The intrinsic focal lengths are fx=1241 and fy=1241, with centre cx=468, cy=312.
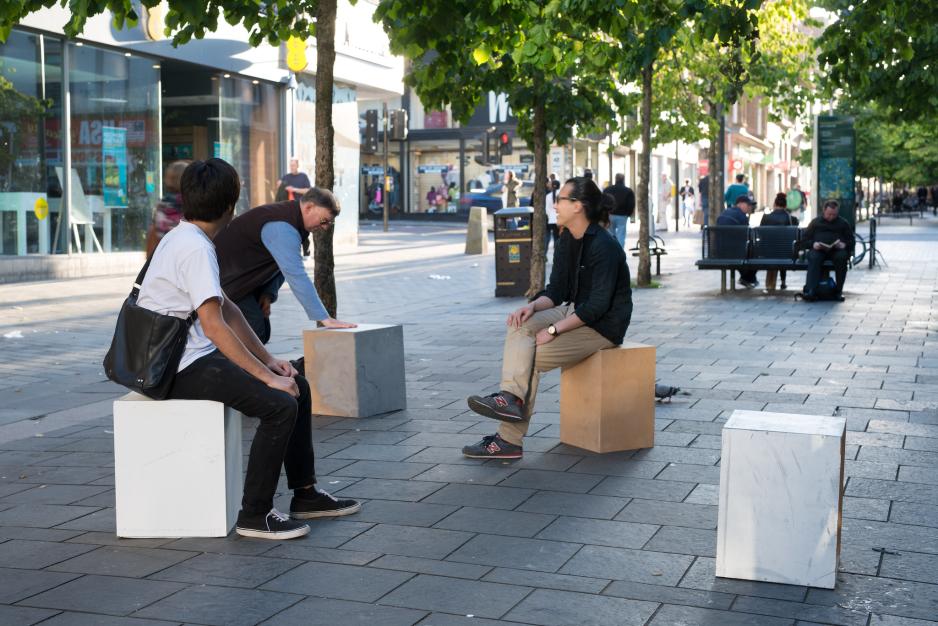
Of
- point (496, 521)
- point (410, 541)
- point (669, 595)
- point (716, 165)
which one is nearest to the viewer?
point (669, 595)

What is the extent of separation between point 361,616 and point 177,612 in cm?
62

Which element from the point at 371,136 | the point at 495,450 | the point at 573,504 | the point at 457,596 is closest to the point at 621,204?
the point at 371,136

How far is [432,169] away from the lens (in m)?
54.6

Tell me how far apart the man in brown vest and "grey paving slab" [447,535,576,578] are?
2.38 metres

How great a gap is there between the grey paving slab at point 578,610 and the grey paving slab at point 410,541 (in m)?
0.64

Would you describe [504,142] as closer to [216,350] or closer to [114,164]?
[114,164]

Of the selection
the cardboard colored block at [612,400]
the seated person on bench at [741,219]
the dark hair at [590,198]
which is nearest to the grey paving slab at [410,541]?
the cardboard colored block at [612,400]

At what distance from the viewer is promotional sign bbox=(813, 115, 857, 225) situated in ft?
80.0

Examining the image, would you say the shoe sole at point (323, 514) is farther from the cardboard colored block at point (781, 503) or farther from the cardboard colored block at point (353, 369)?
the cardboard colored block at point (353, 369)

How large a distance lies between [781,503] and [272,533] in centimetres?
200

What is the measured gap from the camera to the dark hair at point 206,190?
4.97 meters

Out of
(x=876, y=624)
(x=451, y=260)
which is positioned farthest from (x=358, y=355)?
(x=451, y=260)

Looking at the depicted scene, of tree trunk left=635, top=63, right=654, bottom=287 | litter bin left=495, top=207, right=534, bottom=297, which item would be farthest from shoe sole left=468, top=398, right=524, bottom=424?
tree trunk left=635, top=63, right=654, bottom=287

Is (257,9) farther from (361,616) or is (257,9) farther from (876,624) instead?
(876,624)
